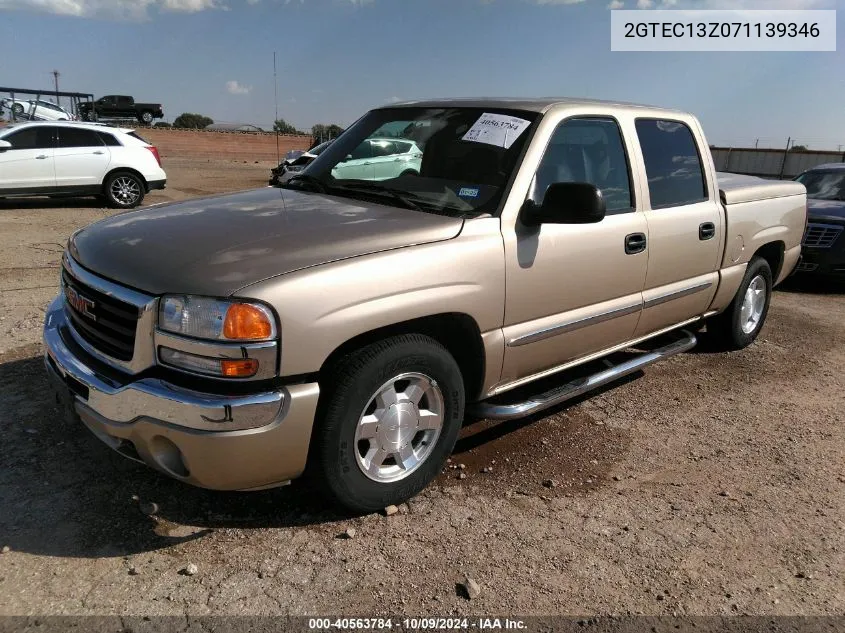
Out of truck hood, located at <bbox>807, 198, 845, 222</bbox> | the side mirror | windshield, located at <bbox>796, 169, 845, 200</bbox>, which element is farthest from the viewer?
windshield, located at <bbox>796, 169, 845, 200</bbox>

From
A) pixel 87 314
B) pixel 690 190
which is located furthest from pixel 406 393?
pixel 690 190

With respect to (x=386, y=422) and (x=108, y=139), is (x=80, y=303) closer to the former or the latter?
(x=386, y=422)

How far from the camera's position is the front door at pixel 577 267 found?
323cm

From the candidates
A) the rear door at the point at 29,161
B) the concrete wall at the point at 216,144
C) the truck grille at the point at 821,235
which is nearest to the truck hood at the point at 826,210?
the truck grille at the point at 821,235

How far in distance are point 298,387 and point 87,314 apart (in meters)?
1.05

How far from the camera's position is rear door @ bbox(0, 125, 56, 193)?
37.2ft

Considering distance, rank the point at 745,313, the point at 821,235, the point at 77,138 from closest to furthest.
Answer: the point at 745,313
the point at 821,235
the point at 77,138

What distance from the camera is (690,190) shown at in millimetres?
4391

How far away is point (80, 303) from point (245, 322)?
39.3 inches

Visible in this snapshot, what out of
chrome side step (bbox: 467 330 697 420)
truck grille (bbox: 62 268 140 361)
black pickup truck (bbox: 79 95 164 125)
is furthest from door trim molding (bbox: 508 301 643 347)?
black pickup truck (bbox: 79 95 164 125)

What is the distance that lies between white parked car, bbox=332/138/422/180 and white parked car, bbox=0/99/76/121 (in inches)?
868

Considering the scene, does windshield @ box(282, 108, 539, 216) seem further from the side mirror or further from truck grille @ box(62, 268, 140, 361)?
truck grille @ box(62, 268, 140, 361)

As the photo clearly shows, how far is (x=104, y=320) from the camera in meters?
2.68

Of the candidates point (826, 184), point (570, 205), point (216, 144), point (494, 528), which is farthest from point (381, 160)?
point (216, 144)
